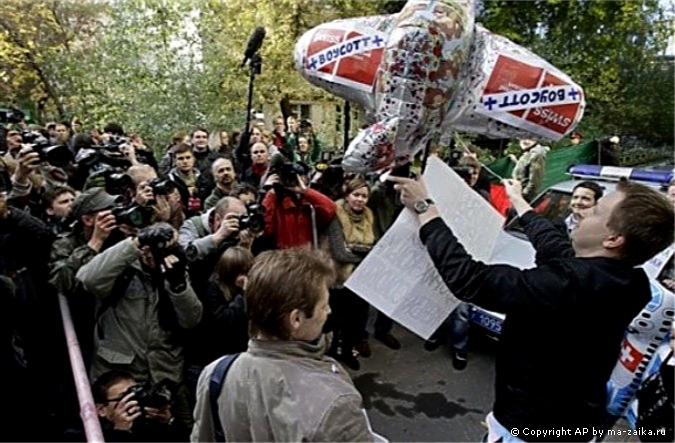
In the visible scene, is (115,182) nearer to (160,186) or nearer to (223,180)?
(160,186)

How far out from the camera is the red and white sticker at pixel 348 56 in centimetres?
199

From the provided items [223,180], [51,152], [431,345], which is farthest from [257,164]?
[431,345]

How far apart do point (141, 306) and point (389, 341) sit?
2703 mm

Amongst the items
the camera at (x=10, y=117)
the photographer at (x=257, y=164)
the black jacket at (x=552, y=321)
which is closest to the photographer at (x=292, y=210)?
the photographer at (x=257, y=164)

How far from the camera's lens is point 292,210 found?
11.5 feet

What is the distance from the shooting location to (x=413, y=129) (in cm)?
187

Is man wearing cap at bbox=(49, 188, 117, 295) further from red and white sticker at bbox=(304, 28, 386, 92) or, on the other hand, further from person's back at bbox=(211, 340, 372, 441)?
person's back at bbox=(211, 340, 372, 441)

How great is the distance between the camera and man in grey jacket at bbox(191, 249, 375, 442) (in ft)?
4.08

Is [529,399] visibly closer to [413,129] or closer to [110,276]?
[413,129]

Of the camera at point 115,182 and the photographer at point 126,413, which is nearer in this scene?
the photographer at point 126,413

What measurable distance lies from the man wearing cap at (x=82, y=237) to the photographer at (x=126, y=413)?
48 centimetres

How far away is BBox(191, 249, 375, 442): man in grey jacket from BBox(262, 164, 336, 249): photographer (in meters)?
1.93

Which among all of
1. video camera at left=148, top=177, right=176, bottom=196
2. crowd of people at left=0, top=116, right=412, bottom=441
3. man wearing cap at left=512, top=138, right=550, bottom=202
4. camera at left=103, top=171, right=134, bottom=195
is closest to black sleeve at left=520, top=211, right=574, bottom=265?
crowd of people at left=0, top=116, right=412, bottom=441

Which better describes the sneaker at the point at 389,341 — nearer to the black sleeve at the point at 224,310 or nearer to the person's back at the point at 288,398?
the black sleeve at the point at 224,310
